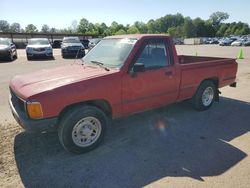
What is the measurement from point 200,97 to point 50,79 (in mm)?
3588

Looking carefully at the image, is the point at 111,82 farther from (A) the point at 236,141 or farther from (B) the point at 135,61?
(A) the point at 236,141

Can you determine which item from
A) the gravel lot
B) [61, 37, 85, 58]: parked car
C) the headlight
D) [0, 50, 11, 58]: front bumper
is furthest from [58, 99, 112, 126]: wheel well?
[61, 37, 85, 58]: parked car

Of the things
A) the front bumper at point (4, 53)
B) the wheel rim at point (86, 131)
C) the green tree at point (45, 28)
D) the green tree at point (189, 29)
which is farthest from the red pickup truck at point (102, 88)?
the green tree at point (45, 28)

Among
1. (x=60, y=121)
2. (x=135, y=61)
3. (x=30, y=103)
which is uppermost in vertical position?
(x=135, y=61)

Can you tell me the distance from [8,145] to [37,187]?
1479 mm

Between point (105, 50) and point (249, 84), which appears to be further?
point (249, 84)

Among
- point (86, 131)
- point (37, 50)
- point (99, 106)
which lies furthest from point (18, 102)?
point (37, 50)

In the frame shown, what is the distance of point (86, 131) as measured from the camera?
4117 mm

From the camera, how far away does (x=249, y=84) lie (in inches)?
366

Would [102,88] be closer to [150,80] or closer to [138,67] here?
[138,67]

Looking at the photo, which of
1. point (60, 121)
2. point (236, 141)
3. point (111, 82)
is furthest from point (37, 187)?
point (236, 141)

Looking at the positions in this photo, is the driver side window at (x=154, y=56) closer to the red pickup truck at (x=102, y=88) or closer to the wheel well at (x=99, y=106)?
the red pickup truck at (x=102, y=88)

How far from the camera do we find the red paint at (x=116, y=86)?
146 inches

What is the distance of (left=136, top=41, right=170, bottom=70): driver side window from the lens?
186 inches
